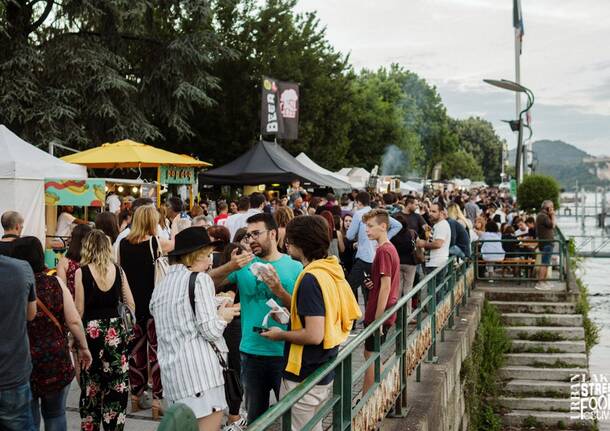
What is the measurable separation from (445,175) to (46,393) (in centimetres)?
10755

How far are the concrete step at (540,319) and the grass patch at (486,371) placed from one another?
0.20 meters

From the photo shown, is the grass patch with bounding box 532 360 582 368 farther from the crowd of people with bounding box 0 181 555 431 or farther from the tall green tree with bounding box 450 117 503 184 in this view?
the tall green tree with bounding box 450 117 503 184

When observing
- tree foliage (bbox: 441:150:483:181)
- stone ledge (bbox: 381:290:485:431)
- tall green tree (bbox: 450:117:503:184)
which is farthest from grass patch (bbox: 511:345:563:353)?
tall green tree (bbox: 450:117:503:184)

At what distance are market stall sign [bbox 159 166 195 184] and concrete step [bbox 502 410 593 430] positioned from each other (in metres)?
7.84

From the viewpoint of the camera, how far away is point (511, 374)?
13.0 meters

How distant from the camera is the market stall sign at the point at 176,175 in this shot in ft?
50.5

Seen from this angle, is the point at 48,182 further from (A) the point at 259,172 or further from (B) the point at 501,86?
(B) the point at 501,86

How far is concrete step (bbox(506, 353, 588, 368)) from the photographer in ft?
43.1

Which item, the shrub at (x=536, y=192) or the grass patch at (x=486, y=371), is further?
the shrub at (x=536, y=192)

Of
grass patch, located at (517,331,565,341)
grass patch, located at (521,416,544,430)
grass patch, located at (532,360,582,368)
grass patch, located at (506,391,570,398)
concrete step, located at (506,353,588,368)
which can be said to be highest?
grass patch, located at (517,331,565,341)

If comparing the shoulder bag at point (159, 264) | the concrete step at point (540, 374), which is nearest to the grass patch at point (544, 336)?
the concrete step at point (540, 374)

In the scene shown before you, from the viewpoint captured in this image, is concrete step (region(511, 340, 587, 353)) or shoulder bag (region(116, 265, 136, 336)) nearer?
shoulder bag (region(116, 265, 136, 336))

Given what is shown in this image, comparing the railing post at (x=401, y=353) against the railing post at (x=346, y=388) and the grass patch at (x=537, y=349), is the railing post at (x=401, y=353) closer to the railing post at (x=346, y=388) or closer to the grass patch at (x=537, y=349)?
the railing post at (x=346, y=388)

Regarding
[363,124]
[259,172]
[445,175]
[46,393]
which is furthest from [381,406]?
[445,175]
